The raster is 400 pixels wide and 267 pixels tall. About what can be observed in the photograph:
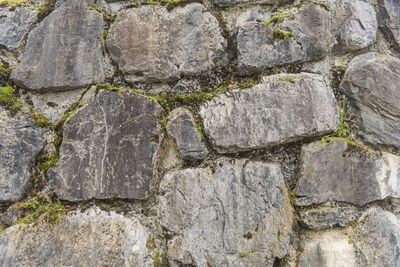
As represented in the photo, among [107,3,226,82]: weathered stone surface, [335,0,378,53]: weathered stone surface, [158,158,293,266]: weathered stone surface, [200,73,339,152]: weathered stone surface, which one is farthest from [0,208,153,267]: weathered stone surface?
[335,0,378,53]: weathered stone surface

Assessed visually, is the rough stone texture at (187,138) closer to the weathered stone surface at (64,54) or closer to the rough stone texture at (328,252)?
the weathered stone surface at (64,54)

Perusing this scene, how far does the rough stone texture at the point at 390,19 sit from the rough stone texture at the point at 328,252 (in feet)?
2.68

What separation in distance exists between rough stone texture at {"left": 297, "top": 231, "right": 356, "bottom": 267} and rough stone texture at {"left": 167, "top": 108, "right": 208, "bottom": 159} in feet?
1.68

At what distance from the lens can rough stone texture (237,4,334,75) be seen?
48.1 inches

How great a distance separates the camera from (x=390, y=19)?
1264 millimetres

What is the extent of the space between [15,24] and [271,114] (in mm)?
1166

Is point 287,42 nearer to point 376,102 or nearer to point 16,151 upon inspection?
point 376,102

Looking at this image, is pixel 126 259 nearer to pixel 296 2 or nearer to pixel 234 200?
pixel 234 200

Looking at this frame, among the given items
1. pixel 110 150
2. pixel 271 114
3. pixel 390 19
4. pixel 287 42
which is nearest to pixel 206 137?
pixel 271 114

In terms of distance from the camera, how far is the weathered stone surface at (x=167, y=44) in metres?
1.24

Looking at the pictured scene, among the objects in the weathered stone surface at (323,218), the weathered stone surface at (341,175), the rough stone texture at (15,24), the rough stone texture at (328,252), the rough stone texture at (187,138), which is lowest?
the rough stone texture at (328,252)

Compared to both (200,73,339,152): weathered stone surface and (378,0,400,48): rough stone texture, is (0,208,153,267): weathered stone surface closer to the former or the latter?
(200,73,339,152): weathered stone surface

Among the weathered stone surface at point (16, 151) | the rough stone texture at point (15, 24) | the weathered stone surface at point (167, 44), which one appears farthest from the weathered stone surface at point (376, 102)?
the rough stone texture at point (15, 24)

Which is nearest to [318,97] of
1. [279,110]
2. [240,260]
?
[279,110]
